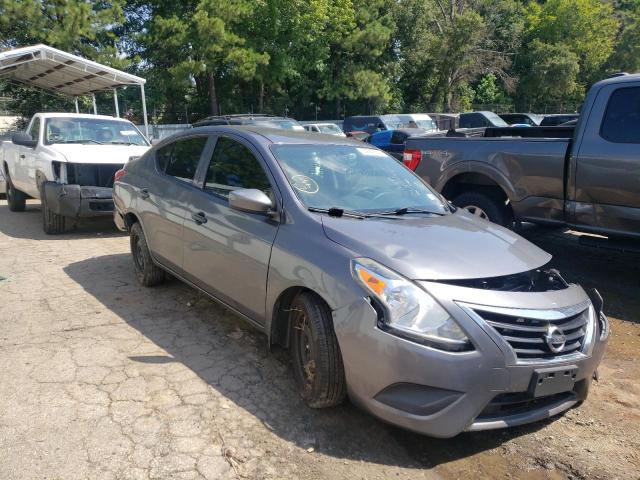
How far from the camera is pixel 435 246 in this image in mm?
3023

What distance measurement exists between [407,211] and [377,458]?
1.66 m

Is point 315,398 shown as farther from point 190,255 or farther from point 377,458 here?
point 190,255

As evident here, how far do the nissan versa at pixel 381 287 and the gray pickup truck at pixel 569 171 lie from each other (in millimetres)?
2090

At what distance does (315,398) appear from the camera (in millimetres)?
2992

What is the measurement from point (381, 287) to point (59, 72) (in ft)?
40.8

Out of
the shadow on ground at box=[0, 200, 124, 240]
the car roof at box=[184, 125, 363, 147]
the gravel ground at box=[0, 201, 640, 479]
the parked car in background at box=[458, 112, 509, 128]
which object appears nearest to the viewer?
the gravel ground at box=[0, 201, 640, 479]

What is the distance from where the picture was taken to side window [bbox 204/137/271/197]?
3.73m

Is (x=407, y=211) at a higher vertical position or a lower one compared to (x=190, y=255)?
higher

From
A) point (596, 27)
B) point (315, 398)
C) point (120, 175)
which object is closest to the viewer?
point (315, 398)

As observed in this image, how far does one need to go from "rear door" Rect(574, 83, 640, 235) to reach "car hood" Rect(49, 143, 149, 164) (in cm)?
616

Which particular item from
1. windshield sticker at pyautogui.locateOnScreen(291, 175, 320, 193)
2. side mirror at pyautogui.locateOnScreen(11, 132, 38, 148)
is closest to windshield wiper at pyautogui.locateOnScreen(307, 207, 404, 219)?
windshield sticker at pyautogui.locateOnScreen(291, 175, 320, 193)

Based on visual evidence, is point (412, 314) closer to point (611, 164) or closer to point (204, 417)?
point (204, 417)

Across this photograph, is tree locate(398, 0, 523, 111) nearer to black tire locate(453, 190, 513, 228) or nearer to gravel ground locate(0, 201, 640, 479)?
black tire locate(453, 190, 513, 228)

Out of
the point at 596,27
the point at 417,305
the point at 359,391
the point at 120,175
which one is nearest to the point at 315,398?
the point at 359,391
